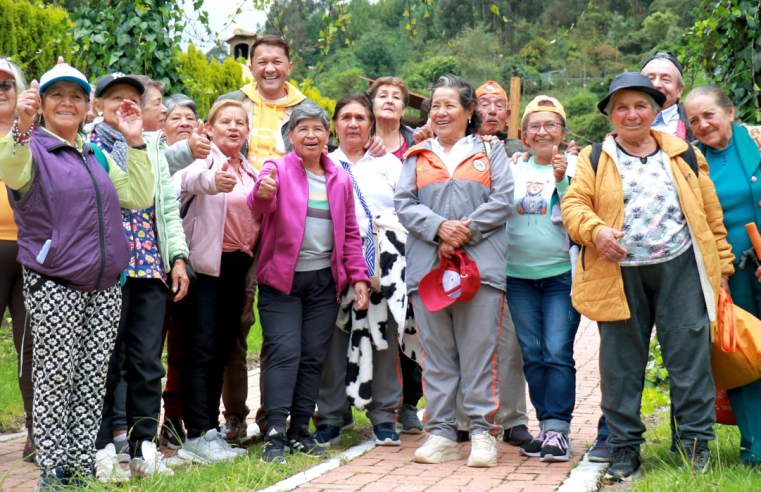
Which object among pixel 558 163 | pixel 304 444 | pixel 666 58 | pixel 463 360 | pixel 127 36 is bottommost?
pixel 304 444

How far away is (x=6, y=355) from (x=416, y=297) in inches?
176

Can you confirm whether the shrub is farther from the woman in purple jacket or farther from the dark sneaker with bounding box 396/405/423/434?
the woman in purple jacket

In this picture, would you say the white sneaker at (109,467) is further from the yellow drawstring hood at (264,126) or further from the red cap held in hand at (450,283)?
the yellow drawstring hood at (264,126)

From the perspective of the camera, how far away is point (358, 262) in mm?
5344

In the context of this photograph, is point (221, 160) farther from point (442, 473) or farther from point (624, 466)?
point (624, 466)

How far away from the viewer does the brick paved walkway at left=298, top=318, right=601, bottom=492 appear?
4.35 m

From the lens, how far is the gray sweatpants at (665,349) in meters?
4.40

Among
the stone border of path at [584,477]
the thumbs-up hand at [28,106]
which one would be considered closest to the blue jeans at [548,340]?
the stone border of path at [584,477]

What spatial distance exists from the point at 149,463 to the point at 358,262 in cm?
179

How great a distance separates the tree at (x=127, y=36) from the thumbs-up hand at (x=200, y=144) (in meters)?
2.82

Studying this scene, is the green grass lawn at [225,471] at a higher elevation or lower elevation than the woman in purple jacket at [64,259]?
lower

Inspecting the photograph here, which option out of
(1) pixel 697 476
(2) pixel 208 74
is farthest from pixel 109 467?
(2) pixel 208 74

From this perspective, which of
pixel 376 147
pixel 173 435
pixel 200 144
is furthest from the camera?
pixel 376 147

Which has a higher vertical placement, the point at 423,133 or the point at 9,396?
the point at 423,133
